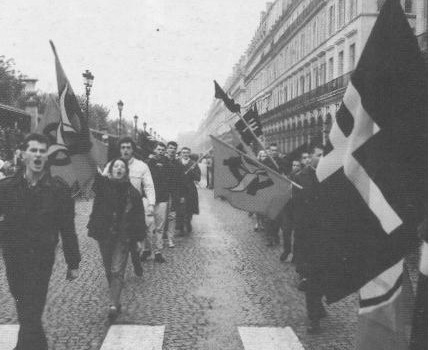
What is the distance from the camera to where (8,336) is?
5219mm

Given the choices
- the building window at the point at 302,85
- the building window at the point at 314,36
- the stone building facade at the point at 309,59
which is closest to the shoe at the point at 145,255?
the stone building facade at the point at 309,59

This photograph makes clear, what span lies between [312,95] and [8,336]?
3953 centimetres

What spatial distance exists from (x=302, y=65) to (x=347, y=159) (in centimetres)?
4618

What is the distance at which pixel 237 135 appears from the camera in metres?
9.99

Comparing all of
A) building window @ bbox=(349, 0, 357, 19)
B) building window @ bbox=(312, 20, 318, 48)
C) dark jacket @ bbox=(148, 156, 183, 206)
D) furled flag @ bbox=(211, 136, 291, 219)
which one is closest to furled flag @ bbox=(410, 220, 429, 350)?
furled flag @ bbox=(211, 136, 291, 219)

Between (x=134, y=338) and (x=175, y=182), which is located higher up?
(x=175, y=182)

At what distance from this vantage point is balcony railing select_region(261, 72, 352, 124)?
3567cm

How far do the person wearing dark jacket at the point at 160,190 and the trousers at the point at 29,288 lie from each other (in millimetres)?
4666

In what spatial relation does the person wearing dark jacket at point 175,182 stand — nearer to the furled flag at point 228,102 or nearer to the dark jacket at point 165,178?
the dark jacket at point 165,178

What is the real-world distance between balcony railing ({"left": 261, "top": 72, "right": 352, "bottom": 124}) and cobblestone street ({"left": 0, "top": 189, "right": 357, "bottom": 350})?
26235 millimetres

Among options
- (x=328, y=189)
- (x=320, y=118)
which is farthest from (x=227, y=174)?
(x=320, y=118)

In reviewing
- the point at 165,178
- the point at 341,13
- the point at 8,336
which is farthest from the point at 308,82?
the point at 8,336

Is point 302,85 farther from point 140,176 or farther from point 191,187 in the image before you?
point 140,176

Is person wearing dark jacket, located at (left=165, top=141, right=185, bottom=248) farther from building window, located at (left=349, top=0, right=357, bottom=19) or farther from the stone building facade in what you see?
building window, located at (left=349, top=0, right=357, bottom=19)
